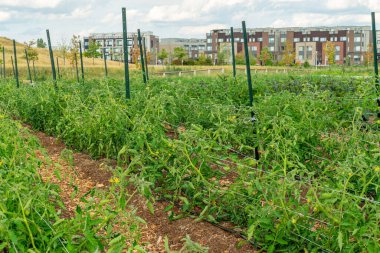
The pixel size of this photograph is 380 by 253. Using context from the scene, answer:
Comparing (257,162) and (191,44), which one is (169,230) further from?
(191,44)

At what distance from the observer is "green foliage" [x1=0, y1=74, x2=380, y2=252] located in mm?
3098

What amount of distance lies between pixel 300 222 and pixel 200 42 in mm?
77586

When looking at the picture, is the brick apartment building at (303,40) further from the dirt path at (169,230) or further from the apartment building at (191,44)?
the dirt path at (169,230)

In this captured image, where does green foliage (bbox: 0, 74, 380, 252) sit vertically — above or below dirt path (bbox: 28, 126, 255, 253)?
above

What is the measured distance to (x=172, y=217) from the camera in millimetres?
3891

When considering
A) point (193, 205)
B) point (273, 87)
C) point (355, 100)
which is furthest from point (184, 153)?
point (273, 87)

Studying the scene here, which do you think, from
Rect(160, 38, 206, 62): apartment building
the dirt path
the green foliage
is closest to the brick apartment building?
Rect(160, 38, 206, 62): apartment building

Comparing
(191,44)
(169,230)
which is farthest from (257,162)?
(191,44)

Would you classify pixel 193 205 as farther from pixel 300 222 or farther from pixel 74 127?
pixel 74 127

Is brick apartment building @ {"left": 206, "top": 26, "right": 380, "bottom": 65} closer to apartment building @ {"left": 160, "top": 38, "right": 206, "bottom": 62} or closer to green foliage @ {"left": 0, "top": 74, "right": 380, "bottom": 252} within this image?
apartment building @ {"left": 160, "top": 38, "right": 206, "bottom": 62}

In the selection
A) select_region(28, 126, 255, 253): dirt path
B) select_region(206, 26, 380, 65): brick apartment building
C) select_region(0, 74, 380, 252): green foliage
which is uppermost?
select_region(206, 26, 380, 65): brick apartment building

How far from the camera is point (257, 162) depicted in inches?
145

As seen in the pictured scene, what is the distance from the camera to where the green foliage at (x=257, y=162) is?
3098 mm

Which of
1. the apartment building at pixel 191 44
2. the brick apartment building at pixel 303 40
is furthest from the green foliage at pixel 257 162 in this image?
the apartment building at pixel 191 44
